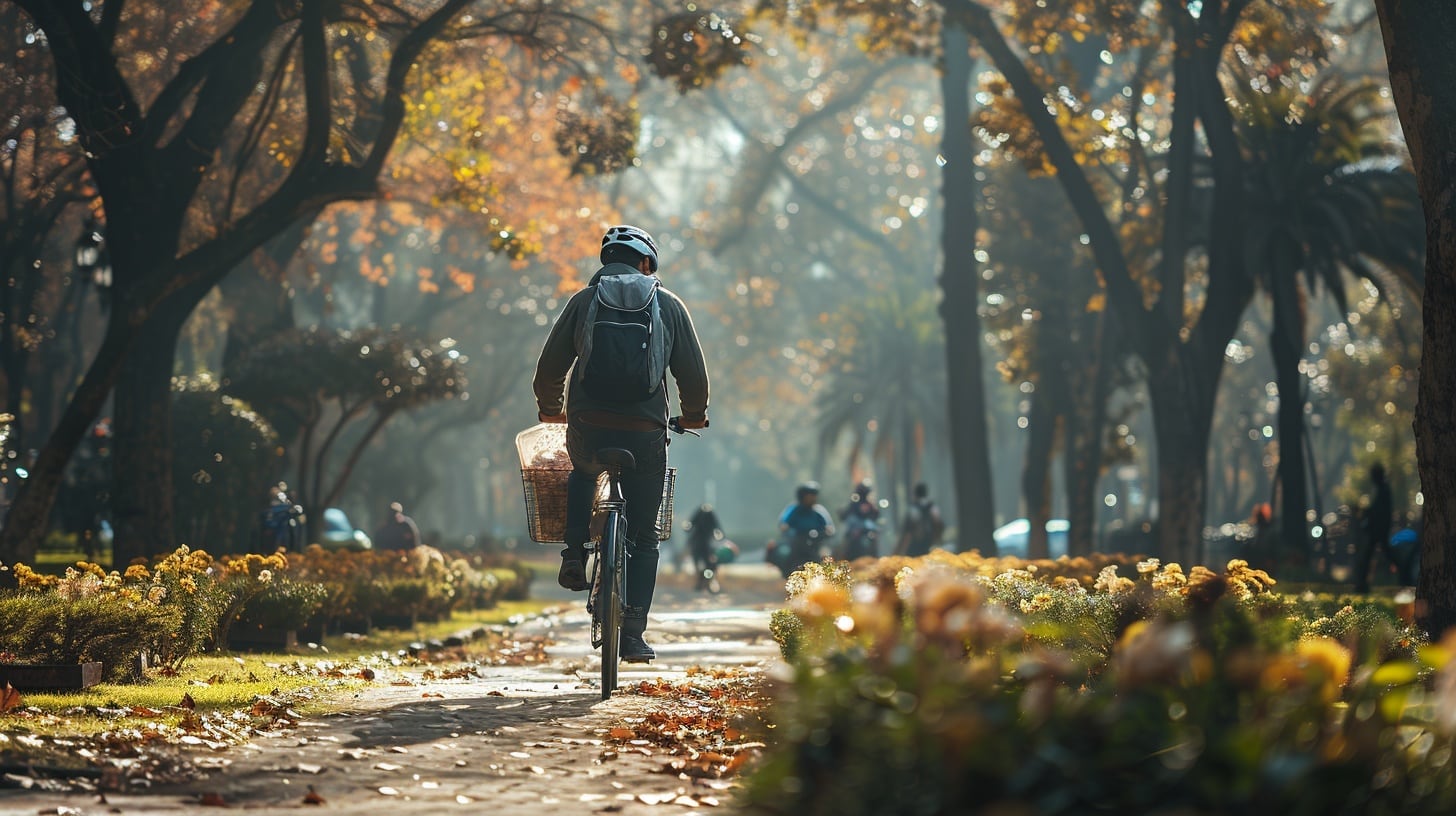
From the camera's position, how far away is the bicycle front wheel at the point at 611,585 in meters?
8.36

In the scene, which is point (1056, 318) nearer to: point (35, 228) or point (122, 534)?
point (35, 228)

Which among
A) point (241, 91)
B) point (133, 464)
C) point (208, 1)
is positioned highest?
point (208, 1)

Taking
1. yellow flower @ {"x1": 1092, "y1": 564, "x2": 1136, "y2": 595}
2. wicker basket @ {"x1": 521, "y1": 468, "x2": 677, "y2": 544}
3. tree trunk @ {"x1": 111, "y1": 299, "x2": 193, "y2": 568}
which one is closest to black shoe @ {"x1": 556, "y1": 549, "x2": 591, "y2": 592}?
wicker basket @ {"x1": 521, "y1": 468, "x2": 677, "y2": 544}

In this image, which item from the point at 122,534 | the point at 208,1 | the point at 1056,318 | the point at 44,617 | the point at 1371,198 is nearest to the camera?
the point at 44,617

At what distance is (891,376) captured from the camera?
61719mm

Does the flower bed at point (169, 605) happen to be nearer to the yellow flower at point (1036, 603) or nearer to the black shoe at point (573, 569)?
the black shoe at point (573, 569)

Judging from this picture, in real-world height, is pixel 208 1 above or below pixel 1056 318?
above

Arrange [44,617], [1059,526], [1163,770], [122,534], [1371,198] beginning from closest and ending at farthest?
[1163,770] → [44,617] → [122,534] → [1371,198] → [1059,526]

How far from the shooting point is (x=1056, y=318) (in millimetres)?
34969

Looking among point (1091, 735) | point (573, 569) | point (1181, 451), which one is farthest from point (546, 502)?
point (1181, 451)

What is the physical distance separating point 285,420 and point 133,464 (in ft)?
44.2

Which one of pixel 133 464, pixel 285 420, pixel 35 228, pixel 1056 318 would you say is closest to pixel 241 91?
pixel 133 464

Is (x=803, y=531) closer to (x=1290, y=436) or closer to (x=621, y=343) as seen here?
(x=1290, y=436)

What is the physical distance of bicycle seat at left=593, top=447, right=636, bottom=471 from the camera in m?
8.54
